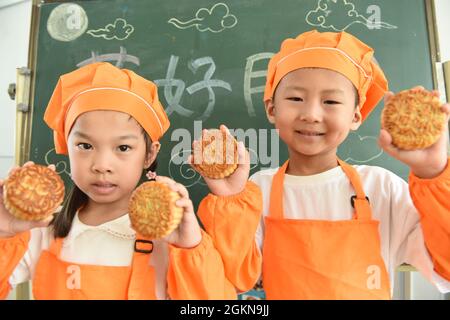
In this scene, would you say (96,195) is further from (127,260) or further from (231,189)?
(231,189)

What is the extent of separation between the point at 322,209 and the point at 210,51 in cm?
85

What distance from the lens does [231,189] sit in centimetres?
109

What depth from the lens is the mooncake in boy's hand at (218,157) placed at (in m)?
1.06

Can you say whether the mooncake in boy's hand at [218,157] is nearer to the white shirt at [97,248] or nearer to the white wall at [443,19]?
the white shirt at [97,248]

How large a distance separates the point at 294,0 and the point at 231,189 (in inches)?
38.5

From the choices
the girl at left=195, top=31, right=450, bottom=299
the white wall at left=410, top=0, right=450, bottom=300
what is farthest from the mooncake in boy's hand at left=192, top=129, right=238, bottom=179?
the white wall at left=410, top=0, right=450, bottom=300

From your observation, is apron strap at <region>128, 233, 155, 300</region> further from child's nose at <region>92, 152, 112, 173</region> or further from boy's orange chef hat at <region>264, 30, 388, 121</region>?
boy's orange chef hat at <region>264, 30, 388, 121</region>

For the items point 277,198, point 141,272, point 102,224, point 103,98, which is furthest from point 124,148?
point 277,198

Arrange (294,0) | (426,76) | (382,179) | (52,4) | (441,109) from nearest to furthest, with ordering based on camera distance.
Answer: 1. (441,109)
2. (382,179)
3. (426,76)
4. (294,0)
5. (52,4)

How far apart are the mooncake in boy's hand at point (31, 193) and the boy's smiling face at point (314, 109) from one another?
716 millimetres

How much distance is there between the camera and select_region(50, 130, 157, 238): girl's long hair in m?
1.23

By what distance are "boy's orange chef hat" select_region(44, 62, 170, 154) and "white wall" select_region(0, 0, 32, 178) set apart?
1007mm

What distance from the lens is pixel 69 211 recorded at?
1270 mm
